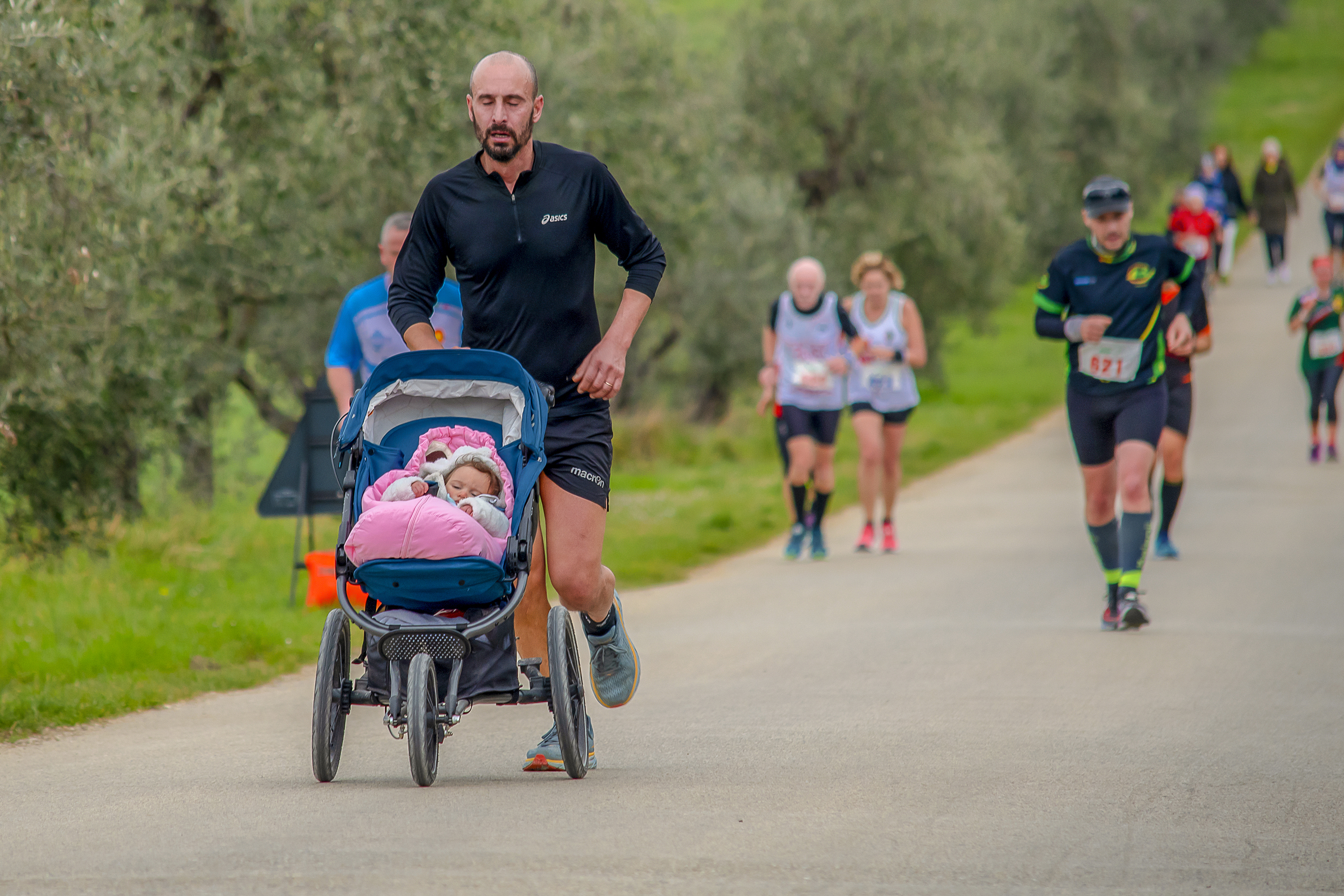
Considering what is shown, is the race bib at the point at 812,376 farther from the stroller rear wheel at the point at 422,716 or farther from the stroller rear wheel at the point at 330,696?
the stroller rear wheel at the point at 422,716

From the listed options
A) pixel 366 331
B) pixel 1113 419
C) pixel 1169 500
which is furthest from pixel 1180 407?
pixel 366 331

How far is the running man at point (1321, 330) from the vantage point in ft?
62.5

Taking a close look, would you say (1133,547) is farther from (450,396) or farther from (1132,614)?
(450,396)

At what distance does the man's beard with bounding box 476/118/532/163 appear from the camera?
567cm

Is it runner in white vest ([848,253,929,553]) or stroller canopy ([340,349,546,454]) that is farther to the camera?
runner in white vest ([848,253,929,553])

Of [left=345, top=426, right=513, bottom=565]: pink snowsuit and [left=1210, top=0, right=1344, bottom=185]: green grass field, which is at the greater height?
[left=1210, top=0, right=1344, bottom=185]: green grass field

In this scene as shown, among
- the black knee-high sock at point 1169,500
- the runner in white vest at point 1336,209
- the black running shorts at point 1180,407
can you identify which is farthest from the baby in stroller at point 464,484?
the runner in white vest at point 1336,209

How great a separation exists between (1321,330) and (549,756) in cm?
1528

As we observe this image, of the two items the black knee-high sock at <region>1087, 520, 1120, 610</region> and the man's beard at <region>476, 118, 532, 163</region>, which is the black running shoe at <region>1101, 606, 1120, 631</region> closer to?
the black knee-high sock at <region>1087, 520, 1120, 610</region>

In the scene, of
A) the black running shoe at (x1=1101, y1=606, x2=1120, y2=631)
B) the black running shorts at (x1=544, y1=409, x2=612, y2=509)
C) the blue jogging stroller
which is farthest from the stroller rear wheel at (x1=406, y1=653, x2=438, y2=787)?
the black running shoe at (x1=1101, y1=606, x2=1120, y2=631)

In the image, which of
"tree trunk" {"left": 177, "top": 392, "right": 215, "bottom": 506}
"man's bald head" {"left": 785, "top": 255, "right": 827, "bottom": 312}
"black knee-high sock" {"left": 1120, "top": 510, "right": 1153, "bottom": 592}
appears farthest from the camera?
"tree trunk" {"left": 177, "top": 392, "right": 215, "bottom": 506}

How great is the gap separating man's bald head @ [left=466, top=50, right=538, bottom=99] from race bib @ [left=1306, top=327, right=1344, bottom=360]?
15.3m

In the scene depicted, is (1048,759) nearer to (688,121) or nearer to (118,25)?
(118,25)

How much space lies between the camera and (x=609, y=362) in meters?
5.78
